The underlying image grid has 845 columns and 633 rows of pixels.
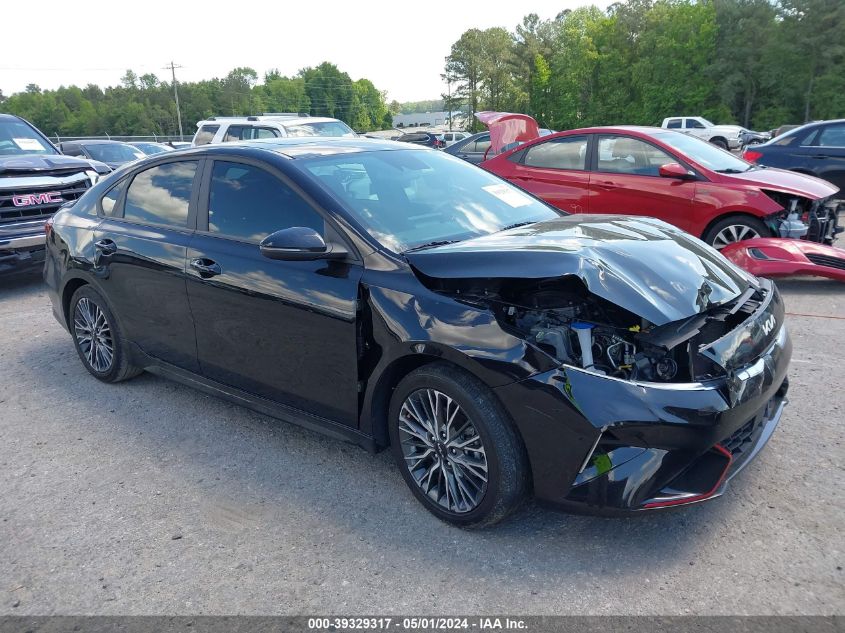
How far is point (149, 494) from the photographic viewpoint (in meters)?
3.46

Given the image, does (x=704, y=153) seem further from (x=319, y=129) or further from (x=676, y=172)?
(x=319, y=129)

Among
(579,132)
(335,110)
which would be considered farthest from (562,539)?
(335,110)

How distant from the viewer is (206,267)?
12.5ft

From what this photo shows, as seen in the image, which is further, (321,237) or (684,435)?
(321,237)

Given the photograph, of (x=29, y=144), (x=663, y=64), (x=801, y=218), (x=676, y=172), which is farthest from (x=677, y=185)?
(x=663, y=64)

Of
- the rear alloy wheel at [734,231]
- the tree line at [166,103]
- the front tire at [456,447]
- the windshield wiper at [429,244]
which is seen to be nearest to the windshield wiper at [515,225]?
the windshield wiper at [429,244]

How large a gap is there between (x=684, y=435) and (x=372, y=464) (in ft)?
5.67

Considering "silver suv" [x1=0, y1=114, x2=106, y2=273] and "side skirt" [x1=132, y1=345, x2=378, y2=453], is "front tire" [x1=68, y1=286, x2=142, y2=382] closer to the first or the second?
"side skirt" [x1=132, y1=345, x2=378, y2=453]

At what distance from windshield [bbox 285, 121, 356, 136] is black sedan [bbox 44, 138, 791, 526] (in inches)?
322

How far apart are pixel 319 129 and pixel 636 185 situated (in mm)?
7028

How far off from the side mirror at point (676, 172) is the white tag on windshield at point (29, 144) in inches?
324

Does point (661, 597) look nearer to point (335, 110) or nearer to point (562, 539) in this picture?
point (562, 539)

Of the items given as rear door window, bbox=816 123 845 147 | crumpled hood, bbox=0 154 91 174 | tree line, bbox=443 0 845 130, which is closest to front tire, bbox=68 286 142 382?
crumpled hood, bbox=0 154 91 174

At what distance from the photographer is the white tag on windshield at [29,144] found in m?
9.16
